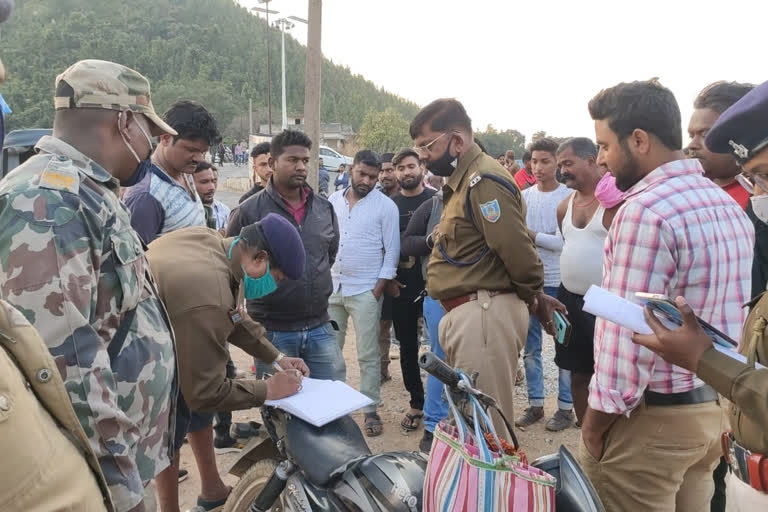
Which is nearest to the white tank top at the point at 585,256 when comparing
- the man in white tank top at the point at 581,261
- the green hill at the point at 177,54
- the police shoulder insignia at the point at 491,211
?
the man in white tank top at the point at 581,261

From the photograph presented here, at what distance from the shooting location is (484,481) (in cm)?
131

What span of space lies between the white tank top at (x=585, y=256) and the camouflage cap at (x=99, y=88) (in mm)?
2573

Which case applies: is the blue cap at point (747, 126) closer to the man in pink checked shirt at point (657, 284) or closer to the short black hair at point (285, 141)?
the man in pink checked shirt at point (657, 284)

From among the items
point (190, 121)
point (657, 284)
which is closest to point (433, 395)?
point (657, 284)

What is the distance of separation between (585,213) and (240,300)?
7.42 feet

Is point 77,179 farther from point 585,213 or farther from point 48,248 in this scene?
point 585,213

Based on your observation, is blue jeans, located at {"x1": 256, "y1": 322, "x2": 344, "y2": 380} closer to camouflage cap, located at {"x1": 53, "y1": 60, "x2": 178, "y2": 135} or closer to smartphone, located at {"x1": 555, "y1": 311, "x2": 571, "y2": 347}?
smartphone, located at {"x1": 555, "y1": 311, "x2": 571, "y2": 347}

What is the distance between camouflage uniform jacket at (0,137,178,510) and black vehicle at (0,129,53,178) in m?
5.64

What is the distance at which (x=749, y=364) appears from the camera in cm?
123

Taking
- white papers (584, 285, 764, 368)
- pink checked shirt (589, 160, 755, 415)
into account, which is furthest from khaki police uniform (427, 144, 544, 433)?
white papers (584, 285, 764, 368)

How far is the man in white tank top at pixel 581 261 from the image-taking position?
324cm

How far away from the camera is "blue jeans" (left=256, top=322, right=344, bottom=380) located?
3.30 meters

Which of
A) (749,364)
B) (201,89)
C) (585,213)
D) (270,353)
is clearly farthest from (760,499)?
(201,89)

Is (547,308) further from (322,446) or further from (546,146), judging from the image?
(546,146)
